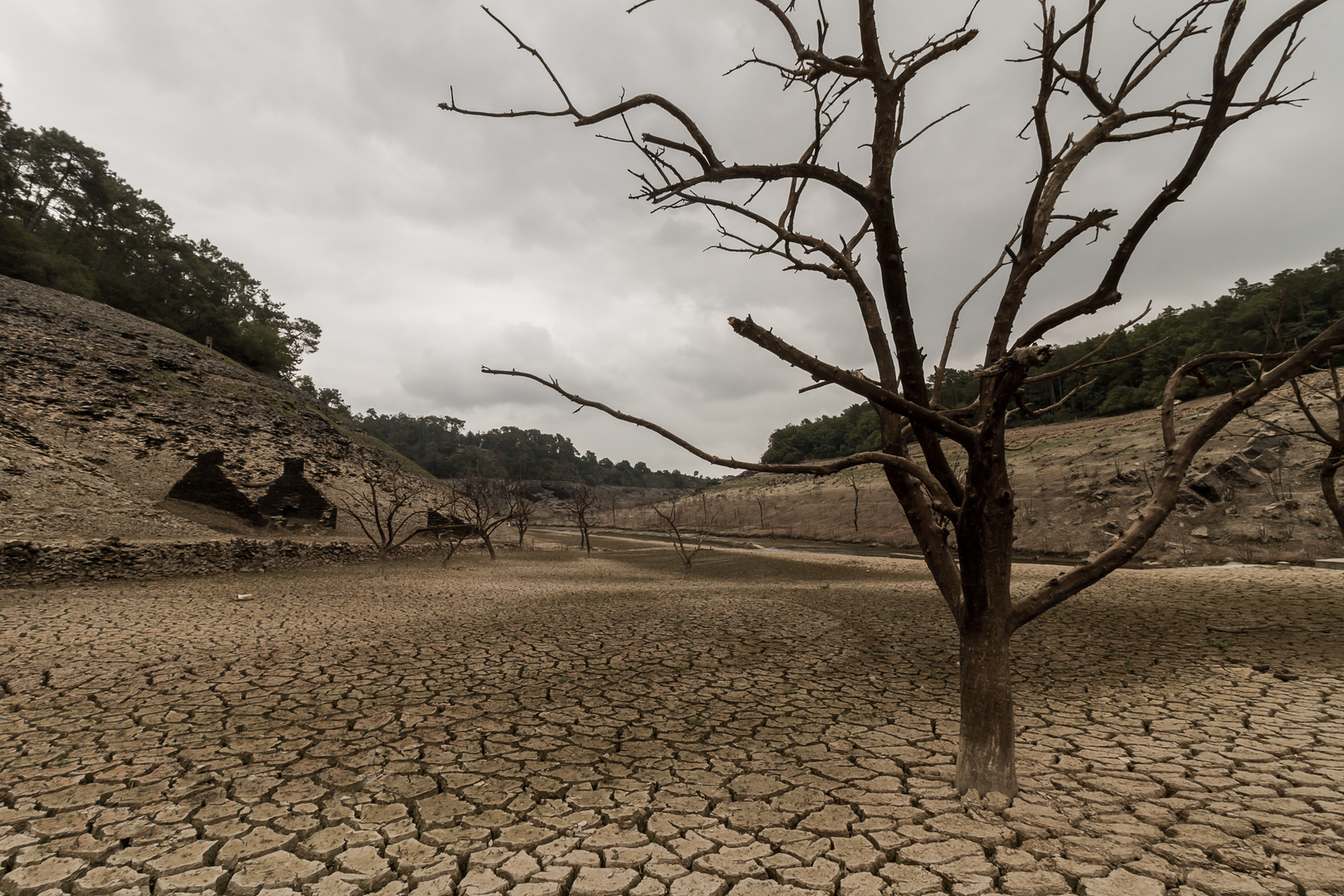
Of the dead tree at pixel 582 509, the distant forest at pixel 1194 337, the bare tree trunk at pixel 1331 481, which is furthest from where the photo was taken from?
the distant forest at pixel 1194 337

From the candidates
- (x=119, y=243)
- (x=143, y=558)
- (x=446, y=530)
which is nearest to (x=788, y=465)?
(x=143, y=558)

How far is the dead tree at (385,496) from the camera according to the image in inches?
872

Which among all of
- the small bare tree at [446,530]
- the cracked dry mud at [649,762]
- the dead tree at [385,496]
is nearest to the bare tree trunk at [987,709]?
the cracked dry mud at [649,762]

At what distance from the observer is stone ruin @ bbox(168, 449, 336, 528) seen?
1731cm

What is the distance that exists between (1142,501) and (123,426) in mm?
40401

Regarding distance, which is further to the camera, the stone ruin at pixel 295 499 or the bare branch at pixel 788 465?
the stone ruin at pixel 295 499

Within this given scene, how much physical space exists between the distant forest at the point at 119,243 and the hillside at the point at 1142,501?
140ft

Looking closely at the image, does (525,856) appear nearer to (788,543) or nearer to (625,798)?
(625,798)

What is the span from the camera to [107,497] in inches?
→ 581

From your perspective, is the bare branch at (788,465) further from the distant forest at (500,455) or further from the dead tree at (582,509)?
the distant forest at (500,455)

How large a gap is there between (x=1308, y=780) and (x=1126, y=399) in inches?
2289

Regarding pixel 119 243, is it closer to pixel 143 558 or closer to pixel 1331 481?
pixel 143 558

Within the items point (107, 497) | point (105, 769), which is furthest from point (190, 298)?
point (105, 769)

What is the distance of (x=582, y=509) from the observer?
2495 cm
